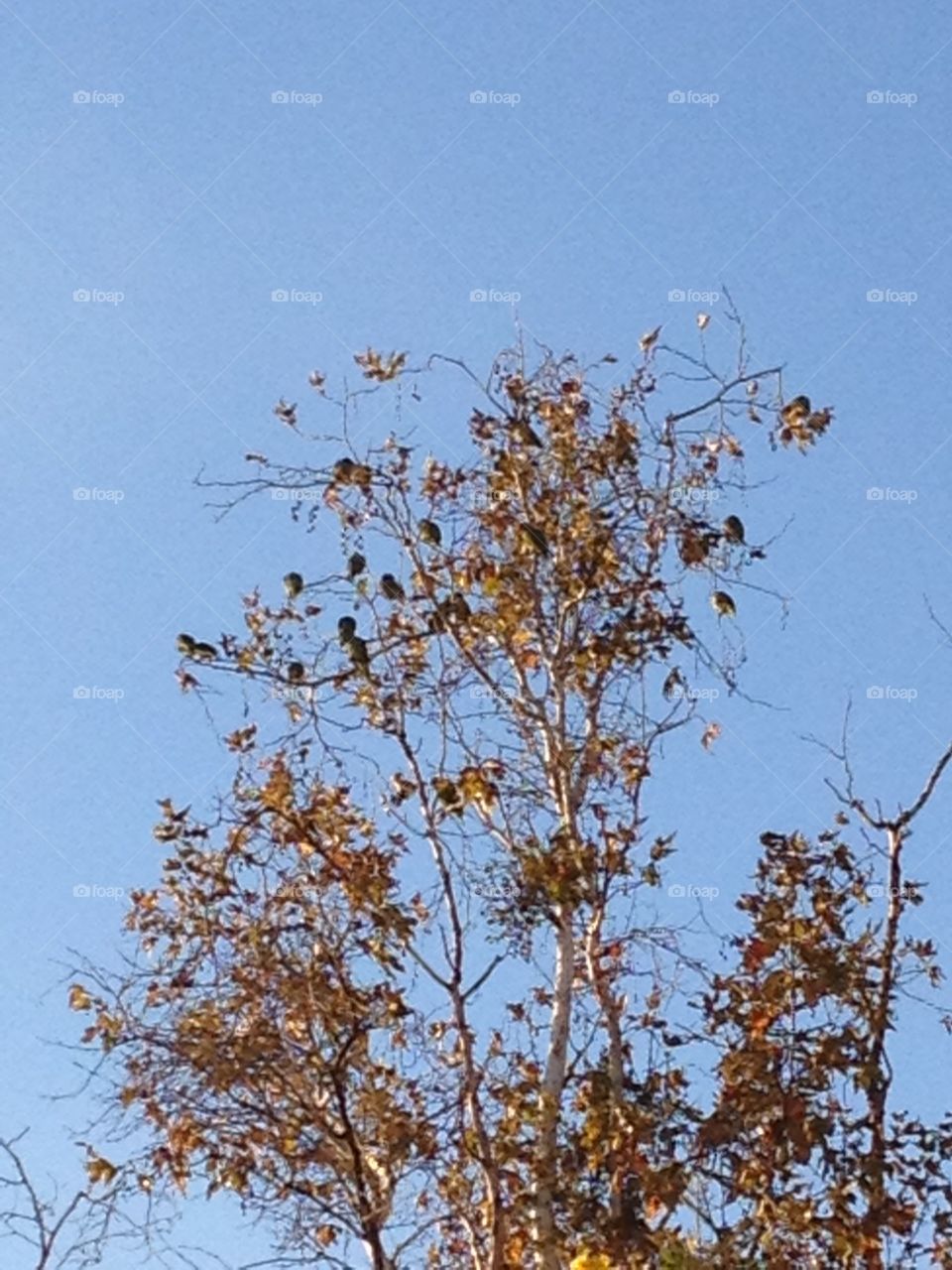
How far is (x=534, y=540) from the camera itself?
931 cm

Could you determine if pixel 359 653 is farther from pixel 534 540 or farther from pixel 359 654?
pixel 534 540

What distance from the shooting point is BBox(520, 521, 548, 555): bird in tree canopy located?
9.30 meters

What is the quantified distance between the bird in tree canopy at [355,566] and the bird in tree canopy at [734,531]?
1539 millimetres

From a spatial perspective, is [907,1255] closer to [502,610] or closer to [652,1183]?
[652,1183]

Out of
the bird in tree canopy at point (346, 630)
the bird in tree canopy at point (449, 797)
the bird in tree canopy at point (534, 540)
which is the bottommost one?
the bird in tree canopy at point (449, 797)

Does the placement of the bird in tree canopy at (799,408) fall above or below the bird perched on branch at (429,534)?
above

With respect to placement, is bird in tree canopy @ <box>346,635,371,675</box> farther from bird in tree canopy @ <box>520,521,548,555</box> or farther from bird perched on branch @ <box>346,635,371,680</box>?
bird in tree canopy @ <box>520,521,548,555</box>

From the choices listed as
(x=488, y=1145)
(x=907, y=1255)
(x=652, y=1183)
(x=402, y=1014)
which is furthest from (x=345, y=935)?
(x=907, y=1255)

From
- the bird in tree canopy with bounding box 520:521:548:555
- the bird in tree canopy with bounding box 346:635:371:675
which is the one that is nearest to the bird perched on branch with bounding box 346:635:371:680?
the bird in tree canopy with bounding box 346:635:371:675

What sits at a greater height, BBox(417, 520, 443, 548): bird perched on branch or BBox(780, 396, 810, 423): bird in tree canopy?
BBox(780, 396, 810, 423): bird in tree canopy

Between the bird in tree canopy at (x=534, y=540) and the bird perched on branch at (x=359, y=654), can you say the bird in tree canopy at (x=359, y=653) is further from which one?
the bird in tree canopy at (x=534, y=540)

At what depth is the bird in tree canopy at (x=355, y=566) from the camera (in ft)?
30.9

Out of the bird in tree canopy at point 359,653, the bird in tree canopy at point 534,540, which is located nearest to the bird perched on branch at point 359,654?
the bird in tree canopy at point 359,653

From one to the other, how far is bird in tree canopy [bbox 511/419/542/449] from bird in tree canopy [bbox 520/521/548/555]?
1.44 ft
